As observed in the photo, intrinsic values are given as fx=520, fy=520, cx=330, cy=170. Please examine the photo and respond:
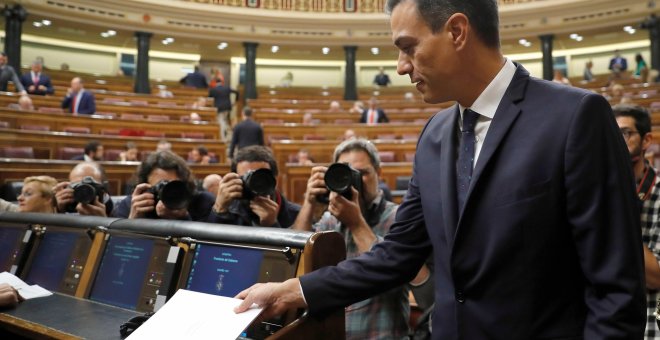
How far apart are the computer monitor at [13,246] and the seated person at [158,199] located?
33 cm

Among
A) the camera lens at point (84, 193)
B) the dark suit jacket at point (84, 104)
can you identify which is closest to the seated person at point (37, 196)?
the camera lens at point (84, 193)

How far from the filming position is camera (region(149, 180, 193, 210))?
160 centimetres

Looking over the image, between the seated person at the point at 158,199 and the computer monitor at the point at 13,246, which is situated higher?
the seated person at the point at 158,199

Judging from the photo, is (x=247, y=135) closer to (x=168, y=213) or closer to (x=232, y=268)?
(x=168, y=213)

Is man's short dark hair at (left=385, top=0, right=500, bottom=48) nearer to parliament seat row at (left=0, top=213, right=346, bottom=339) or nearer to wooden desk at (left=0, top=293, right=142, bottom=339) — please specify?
parliament seat row at (left=0, top=213, right=346, bottom=339)

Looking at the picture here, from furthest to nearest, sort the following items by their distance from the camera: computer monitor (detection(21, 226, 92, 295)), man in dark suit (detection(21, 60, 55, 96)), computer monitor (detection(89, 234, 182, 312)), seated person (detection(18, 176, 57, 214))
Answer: man in dark suit (detection(21, 60, 55, 96)), seated person (detection(18, 176, 57, 214)), computer monitor (detection(21, 226, 92, 295)), computer monitor (detection(89, 234, 182, 312))

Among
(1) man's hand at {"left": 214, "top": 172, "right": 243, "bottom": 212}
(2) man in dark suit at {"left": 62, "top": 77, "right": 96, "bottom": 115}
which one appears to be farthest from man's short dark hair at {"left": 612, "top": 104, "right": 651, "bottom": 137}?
(2) man in dark suit at {"left": 62, "top": 77, "right": 96, "bottom": 115}

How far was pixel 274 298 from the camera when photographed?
952 millimetres

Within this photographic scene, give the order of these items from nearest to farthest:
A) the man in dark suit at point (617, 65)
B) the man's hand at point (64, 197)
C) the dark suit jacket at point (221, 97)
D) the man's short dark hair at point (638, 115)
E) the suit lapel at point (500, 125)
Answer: the suit lapel at point (500, 125) < the man's short dark hair at point (638, 115) < the man's hand at point (64, 197) < the dark suit jacket at point (221, 97) < the man in dark suit at point (617, 65)

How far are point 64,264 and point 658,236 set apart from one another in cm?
170

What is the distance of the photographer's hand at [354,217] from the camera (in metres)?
1.53

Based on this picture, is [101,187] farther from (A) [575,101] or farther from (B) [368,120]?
(B) [368,120]

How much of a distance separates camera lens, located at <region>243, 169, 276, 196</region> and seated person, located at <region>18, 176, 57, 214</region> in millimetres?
1305

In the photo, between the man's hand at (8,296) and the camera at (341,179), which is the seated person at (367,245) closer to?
the camera at (341,179)
